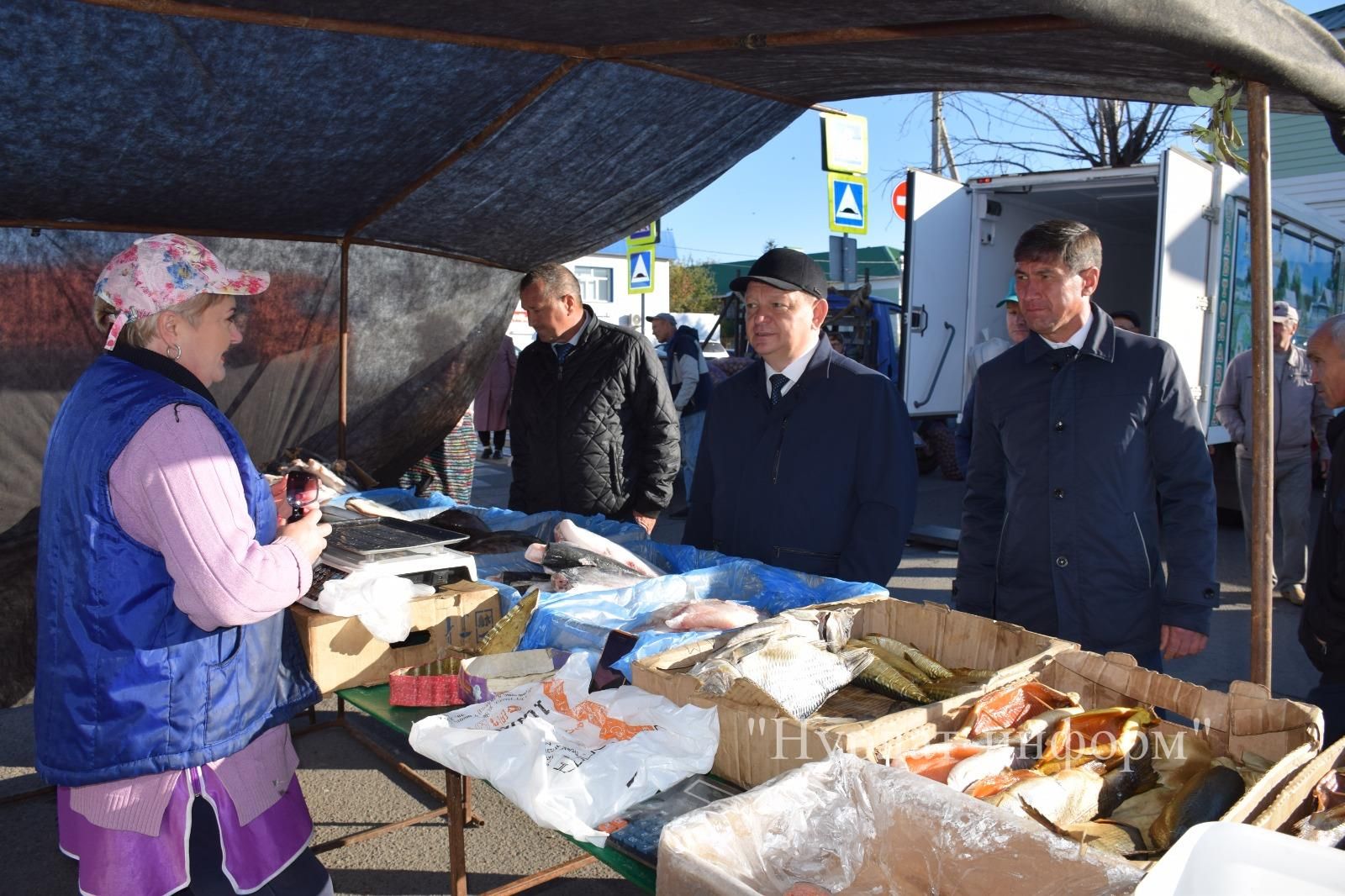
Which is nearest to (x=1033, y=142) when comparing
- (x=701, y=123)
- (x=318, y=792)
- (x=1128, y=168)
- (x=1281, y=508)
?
(x=1128, y=168)

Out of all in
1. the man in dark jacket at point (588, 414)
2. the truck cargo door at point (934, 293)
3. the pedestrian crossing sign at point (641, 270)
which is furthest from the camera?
the pedestrian crossing sign at point (641, 270)

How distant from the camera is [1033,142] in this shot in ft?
65.7

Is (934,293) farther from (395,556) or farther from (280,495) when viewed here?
(395,556)

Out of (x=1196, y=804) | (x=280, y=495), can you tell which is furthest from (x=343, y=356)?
(x=1196, y=804)

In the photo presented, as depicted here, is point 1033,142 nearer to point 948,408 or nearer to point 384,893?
point 948,408

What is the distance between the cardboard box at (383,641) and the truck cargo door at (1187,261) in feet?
17.5

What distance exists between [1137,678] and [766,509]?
1245 millimetres

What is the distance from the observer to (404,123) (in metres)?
3.16

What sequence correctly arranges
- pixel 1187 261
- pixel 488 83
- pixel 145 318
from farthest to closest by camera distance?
pixel 1187 261 < pixel 488 83 < pixel 145 318

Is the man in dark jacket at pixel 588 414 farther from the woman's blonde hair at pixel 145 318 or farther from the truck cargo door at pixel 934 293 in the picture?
the truck cargo door at pixel 934 293

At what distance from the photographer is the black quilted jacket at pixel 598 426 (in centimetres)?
396

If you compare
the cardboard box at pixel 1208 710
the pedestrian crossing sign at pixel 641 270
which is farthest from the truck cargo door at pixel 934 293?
the pedestrian crossing sign at pixel 641 270

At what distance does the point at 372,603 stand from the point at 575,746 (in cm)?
80

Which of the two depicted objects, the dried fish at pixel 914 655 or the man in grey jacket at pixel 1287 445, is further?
the man in grey jacket at pixel 1287 445
